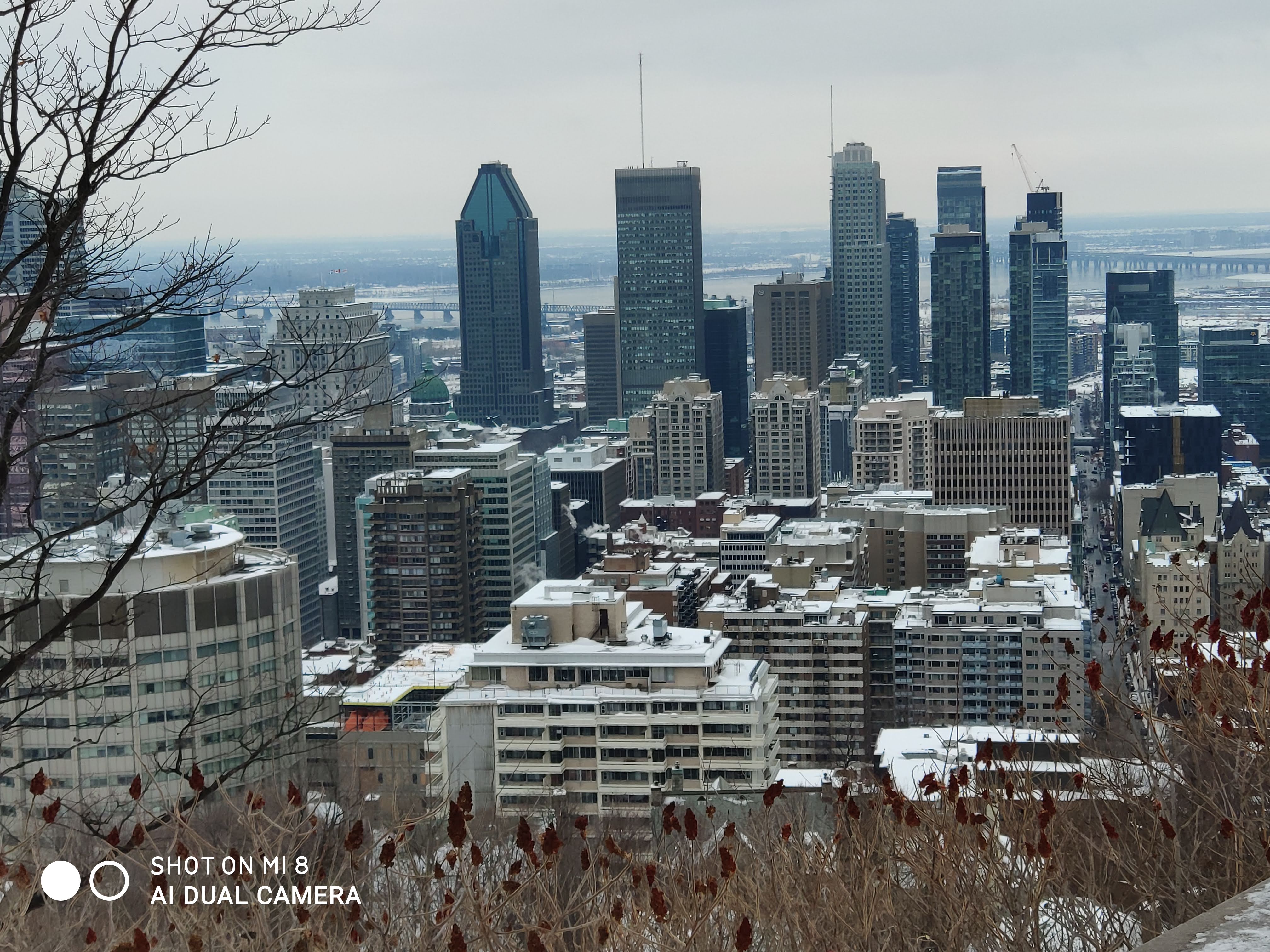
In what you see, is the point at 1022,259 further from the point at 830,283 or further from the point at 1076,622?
the point at 1076,622

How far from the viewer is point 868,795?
5.08 meters

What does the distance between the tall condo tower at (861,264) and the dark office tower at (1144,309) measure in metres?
9.78

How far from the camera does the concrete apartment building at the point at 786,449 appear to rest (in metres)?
46.2

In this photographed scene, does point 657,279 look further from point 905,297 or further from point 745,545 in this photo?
point 745,545

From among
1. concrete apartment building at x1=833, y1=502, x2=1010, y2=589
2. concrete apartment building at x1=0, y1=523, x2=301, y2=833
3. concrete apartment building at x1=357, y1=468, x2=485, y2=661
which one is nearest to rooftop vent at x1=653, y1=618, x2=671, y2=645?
concrete apartment building at x1=0, y1=523, x2=301, y2=833

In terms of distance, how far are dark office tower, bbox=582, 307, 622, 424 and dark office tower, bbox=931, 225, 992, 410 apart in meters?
13.8

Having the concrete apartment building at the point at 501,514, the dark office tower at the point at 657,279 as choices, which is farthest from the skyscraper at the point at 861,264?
the concrete apartment building at the point at 501,514

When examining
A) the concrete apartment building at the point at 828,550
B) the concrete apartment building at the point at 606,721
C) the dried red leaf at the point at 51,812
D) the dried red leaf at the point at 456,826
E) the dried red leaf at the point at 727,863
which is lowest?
the concrete apartment building at the point at 828,550

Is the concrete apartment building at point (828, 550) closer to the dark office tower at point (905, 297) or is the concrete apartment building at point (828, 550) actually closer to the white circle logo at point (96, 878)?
the white circle logo at point (96, 878)

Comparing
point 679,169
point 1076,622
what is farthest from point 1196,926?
point 679,169

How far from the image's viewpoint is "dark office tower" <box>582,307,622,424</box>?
221 feet

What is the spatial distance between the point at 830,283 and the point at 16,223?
67.5 m

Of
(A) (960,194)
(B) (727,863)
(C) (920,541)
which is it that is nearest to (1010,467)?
(C) (920,541)

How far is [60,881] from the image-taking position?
316 cm
